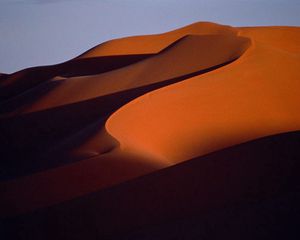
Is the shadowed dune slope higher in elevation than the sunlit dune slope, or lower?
higher

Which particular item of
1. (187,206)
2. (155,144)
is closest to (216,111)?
(155,144)

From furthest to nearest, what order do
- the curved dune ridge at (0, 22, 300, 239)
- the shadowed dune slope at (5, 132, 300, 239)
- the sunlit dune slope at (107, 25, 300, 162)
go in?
the sunlit dune slope at (107, 25, 300, 162), the curved dune ridge at (0, 22, 300, 239), the shadowed dune slope at (5, 132, 300, 239)

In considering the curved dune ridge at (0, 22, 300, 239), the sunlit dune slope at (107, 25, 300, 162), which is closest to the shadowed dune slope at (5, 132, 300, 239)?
the curved dune ridge at (0, 22, 300, 239)

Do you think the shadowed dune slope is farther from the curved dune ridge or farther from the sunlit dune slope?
the sunlit dune slope

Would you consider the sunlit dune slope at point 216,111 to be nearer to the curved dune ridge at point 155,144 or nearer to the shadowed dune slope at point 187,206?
the curved dune ridge at point 155,144

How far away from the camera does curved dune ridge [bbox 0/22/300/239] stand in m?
5.06

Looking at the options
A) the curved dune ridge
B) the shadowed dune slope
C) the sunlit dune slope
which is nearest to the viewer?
the shadowed dune slope

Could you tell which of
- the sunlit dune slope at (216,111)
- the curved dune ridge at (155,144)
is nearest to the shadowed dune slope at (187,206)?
the curved dune ridge at (155,144)

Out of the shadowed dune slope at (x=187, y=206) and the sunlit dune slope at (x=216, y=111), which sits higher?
the shadowed dune slope at (x=187, y=206)

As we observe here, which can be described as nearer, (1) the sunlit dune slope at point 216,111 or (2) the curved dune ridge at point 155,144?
(2) the curved dune ridge at point 155,144

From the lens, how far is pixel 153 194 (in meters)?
5.29

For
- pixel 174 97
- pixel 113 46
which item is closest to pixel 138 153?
pixel 174 97

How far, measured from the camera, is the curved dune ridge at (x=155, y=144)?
16.6 feet

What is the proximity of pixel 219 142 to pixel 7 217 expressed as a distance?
4.14 meters
